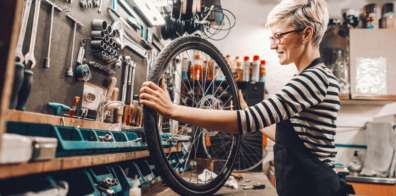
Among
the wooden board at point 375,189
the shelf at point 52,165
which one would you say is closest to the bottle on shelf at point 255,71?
the wooden board at point 375,189

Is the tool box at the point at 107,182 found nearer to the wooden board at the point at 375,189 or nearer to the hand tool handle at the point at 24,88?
the hand tool handle at the point at 24,88

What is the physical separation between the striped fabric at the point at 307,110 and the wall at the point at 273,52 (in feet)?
8.26

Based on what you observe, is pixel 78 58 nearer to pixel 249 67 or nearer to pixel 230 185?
pixel 230 185

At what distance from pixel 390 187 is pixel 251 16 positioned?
9.28 feet

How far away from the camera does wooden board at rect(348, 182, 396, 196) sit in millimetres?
2363

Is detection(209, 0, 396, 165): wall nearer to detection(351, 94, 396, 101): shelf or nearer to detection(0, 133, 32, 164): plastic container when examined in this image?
detection(351, 94, 396, 101): shelf

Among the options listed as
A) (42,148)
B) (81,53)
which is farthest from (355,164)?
(42,148)

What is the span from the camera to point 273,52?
11.3 feet

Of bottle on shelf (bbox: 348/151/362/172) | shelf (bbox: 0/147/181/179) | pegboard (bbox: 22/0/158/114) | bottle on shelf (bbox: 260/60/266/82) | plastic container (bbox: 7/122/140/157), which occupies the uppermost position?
bottle on shelf (bbox: 260/60/266/82)

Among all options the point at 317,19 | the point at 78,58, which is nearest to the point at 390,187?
the point at 317,19

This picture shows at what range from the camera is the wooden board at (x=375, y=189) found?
2.36 meters

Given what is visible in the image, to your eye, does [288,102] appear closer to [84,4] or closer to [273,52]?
[84,4]

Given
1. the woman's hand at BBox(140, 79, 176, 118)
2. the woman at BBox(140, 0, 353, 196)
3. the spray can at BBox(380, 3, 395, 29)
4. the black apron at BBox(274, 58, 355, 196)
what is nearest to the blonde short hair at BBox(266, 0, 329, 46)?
the woman at BBox(140, 0, 353, 196)

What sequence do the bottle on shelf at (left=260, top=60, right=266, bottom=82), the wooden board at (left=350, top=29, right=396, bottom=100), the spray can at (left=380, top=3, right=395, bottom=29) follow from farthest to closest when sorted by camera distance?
the spray can at (left=380, top=3, right=395, bottom=29)
the bottle on shelf at (left=260, top=60, right=266, bottom=82)
the wooden board at (left=350, top=29, right=396, bottom=100)
